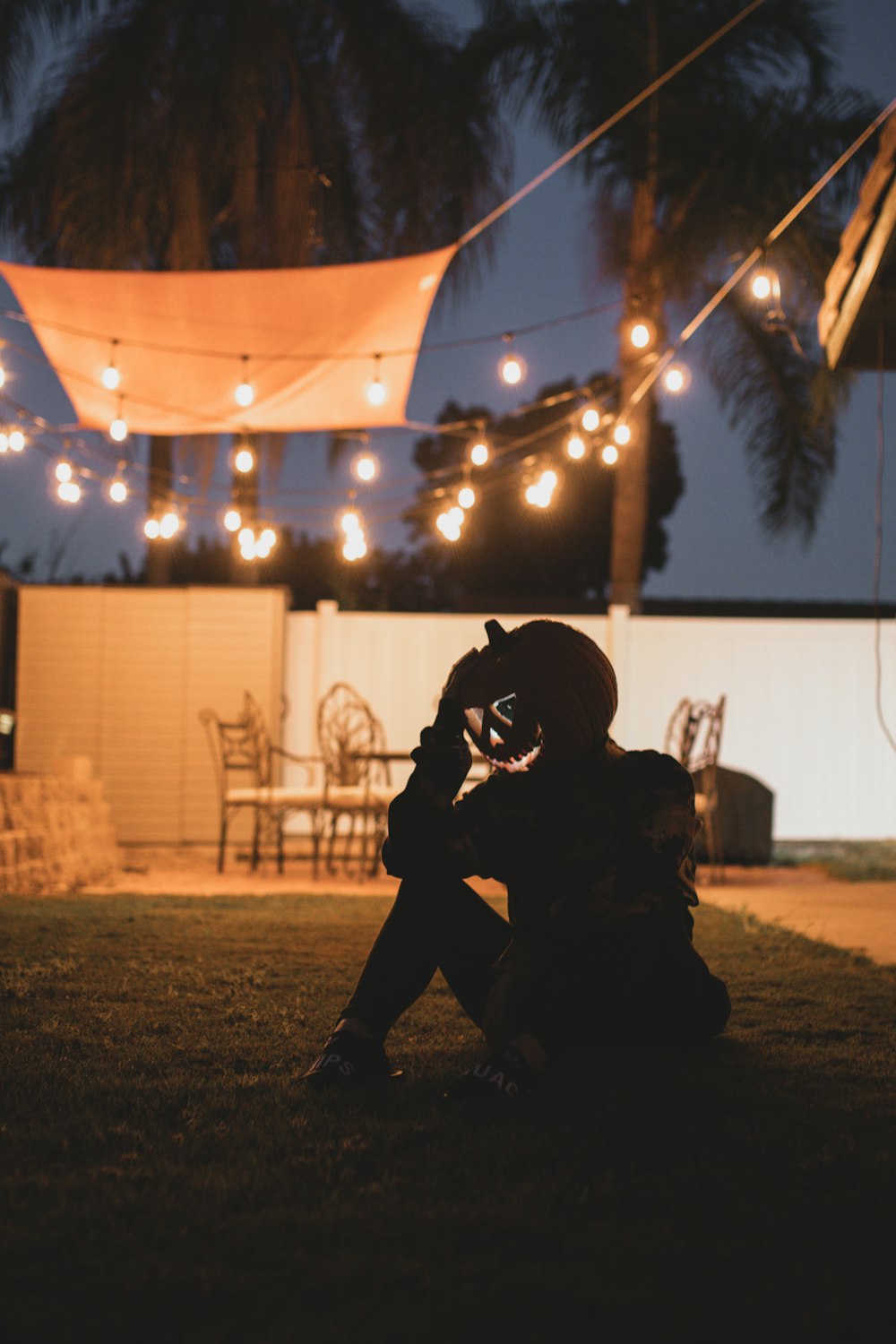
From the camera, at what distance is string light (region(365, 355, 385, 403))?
6610 mm

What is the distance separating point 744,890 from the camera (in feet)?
19.5

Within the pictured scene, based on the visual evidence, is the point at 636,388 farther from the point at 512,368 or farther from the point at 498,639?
the point at 498,639

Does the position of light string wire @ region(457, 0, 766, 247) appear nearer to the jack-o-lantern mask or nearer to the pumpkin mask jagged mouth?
the jack-o-lantern mask

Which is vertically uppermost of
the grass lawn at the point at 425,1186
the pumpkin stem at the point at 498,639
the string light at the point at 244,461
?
the string light at the point at 244,461

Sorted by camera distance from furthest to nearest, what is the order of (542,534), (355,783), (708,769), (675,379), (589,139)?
(542,534), (355,783), (675,379), (708,769), (589,139)

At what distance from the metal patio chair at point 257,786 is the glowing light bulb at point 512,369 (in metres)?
2.38

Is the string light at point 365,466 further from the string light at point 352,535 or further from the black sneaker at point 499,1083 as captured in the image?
the black sneaker at point 499,1083

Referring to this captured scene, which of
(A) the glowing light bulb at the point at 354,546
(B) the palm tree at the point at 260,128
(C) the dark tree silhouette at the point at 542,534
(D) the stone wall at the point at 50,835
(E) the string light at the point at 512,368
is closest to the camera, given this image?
(D) the stone wall at the point at 50,835

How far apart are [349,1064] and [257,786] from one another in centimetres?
484

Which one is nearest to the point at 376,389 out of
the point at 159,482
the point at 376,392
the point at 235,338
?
the point at 376,392

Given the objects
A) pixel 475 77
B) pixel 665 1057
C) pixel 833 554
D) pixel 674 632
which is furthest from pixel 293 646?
pixel 833 554

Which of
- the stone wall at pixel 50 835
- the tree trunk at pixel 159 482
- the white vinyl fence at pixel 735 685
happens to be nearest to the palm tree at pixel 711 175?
the white vinyl fence at pixel 735 685

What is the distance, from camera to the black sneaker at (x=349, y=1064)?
2139 millimetres

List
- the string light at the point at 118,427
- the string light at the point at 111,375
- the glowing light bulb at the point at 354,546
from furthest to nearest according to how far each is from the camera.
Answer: the glowing light bulb at the point at 354,546
the string light at the point at 118,427
the string light at the point at 111,375
